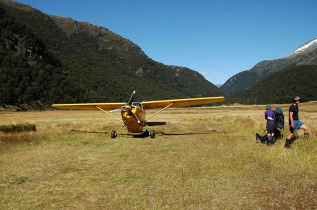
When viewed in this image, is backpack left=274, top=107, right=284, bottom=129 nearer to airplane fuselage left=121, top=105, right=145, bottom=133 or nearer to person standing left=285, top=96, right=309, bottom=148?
person standing left=285, top=96, right=309, bottom=148

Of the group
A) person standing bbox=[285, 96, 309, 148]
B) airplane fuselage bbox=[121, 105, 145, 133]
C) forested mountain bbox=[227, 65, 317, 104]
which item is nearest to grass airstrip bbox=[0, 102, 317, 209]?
person standing bbox=[285, 96, 309, 148]

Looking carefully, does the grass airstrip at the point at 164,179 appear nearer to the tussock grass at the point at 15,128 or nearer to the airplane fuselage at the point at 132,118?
the airplane fuselage at the point at 132,118

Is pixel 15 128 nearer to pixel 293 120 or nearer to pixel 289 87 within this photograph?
pixel 293 120

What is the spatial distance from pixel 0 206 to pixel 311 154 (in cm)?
876

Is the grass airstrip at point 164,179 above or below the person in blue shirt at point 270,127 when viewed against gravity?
below

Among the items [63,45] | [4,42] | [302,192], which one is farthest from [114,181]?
[63,45]

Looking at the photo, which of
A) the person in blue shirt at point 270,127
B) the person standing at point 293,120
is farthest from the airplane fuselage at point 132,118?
the person standing at point 293,120

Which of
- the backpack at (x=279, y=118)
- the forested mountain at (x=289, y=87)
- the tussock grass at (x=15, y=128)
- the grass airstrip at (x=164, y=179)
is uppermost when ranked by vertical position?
the forested mountain at (x=289, y=87)

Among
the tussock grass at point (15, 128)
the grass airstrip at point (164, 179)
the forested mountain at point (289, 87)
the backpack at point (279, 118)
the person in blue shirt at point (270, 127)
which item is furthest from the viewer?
the forested mountain at point (289, 87)

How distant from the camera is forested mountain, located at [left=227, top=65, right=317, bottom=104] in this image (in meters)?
116

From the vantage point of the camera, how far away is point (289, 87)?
434 feet

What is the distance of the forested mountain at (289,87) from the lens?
11644 centimetres

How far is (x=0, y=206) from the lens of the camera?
4.45m

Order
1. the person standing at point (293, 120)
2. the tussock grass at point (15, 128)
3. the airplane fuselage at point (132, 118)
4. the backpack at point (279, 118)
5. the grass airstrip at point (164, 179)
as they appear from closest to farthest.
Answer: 1. the grass airstrip at point (164, 179)
2. the person standing at point (293, 120)
3. the backpack at point (279, 118)
4. the airplane fuselage at point (132, 118)
5. the tussock grass at point (15, 128)
